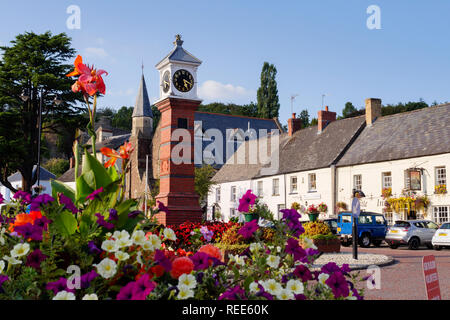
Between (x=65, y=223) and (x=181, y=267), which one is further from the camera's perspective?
(x=65, y=223)

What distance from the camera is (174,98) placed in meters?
18.1

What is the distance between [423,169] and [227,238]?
19.9m

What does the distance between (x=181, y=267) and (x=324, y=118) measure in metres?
40.4

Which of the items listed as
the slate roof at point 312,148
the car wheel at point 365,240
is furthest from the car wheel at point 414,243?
the slate roof at point 312,148

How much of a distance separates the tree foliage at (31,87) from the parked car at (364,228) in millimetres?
19943

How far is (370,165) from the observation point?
109 feet

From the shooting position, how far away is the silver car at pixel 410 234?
2452cm

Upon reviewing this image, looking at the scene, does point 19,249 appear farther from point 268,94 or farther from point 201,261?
point 268,94

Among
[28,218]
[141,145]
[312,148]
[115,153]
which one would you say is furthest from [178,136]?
[141,145]

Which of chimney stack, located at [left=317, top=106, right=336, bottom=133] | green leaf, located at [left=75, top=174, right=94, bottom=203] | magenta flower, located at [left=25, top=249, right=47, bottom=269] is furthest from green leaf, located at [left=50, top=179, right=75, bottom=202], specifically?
chimney stack, located at [left=317, top=106, right=336, bottom=133]

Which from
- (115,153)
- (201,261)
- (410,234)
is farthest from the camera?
(410,234)

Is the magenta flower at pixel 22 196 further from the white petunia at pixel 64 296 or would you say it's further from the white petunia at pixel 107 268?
the white petunia at pixel 64 296

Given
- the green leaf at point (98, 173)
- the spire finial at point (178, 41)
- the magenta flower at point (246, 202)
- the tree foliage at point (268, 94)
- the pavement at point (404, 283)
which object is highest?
the tree foliage at point (268, 94)
